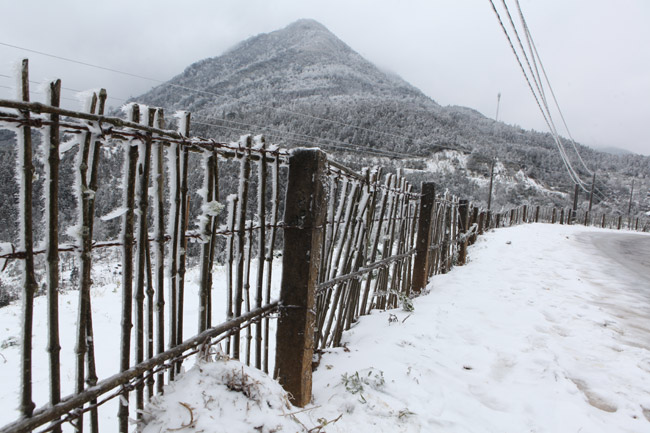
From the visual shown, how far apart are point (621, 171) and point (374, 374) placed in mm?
118524

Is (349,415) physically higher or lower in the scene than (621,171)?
lower

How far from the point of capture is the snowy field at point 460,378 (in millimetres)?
1444

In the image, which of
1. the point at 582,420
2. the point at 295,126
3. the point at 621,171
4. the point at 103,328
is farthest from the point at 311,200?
the point at 621,171

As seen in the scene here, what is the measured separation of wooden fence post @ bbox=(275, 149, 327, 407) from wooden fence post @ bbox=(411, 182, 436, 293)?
3.15 m

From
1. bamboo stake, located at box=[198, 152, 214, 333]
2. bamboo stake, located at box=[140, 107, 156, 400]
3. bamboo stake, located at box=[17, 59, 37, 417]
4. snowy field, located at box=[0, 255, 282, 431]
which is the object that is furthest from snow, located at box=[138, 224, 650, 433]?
snowy field, located at box=[0, 255, 282, 431]

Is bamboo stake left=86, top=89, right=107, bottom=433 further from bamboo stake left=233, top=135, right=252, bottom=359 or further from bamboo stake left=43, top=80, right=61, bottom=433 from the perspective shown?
bamboo stake left=233, top=135, right=252, bottom=359

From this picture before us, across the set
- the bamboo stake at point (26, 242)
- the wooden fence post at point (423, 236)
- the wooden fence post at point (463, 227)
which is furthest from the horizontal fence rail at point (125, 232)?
the wooden fence post at point (463, 227)

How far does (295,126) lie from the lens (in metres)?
91.9

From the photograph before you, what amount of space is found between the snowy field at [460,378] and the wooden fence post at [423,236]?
364 mm

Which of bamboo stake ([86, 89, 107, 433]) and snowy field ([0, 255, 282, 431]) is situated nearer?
bamboo stake ([86, 89, 107, 433])

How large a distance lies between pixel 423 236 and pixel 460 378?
101 inches

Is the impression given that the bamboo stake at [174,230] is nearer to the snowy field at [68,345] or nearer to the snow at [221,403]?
the snow at [221,403]

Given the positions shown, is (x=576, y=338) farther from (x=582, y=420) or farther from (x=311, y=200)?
(x=311, y=200)

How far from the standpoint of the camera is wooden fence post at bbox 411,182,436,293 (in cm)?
497
